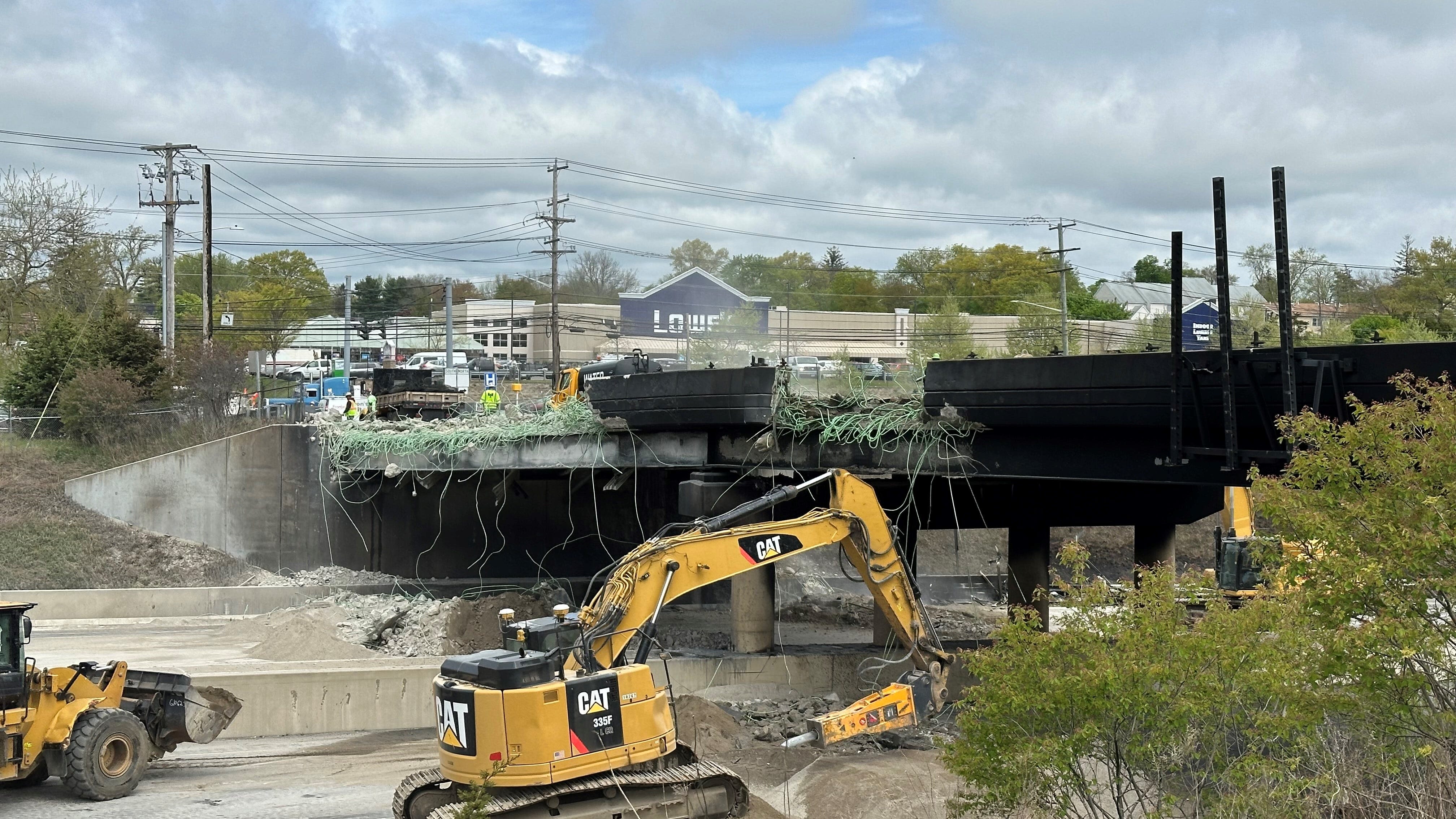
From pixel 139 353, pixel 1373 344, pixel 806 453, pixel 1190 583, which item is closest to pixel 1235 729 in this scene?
pixel 1190 583

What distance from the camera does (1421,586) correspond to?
8.57 m

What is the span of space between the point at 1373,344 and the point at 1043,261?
66825mm

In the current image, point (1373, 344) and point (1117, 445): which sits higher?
point (1373, 344)

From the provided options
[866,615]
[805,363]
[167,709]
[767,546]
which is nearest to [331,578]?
[866,615]

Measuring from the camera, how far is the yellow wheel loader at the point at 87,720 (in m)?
13.8

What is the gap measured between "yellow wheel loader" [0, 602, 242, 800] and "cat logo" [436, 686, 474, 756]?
5.23m

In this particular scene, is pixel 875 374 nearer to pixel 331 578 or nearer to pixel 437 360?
pixel 331 578

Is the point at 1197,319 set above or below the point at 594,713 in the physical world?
above

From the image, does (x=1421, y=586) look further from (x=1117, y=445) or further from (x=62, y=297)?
(x=62, y=297)

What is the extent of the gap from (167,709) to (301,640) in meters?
10.1

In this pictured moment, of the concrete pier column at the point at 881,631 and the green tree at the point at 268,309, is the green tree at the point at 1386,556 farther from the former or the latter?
the green tree at the point at 268,309

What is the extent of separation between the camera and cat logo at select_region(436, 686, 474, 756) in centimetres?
1131

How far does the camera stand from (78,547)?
111 ft

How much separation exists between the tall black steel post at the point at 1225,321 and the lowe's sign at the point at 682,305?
52464mm
